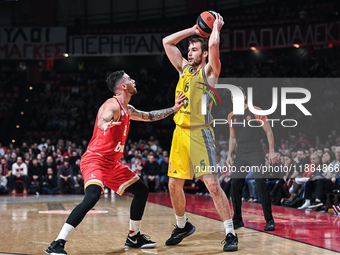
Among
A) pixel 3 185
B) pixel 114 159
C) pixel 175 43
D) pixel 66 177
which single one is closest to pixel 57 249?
pixel 114 159

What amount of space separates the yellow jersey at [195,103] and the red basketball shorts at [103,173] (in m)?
0.77

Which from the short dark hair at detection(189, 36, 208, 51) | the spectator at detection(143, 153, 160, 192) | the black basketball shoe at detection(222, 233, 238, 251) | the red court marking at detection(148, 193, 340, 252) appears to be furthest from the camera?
the spectator at detection(143, 153, 160, 192)

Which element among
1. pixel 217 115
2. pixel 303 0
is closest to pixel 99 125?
pixel 217 115

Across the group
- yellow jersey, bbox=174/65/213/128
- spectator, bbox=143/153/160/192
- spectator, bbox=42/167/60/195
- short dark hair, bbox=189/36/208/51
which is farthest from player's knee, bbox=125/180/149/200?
spectator, bbox=42/167/60/195

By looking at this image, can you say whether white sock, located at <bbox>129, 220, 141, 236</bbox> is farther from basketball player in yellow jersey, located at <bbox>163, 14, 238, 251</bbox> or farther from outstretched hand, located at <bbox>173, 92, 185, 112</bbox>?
outstretched hand, located at <bbox>173, 92, 185, 112</bbox>

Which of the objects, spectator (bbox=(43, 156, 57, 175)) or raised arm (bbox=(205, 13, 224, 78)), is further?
spectator (bbox=(43, 156, 57, 175))

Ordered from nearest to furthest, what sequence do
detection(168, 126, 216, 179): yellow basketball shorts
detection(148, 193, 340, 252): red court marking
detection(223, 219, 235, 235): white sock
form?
detection(223, 219, 235, 235): white sock, detection(168, 126, 216, 179): yellow basketball shorts, detection(148, 193, 340, 252): red court marking

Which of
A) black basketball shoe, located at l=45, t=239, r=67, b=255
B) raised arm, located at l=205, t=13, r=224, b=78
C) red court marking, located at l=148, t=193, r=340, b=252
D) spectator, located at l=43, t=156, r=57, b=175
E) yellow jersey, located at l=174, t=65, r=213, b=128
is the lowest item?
red court marking, located at l=148, t=193, r=340, b=252

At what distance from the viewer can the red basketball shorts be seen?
468 cm

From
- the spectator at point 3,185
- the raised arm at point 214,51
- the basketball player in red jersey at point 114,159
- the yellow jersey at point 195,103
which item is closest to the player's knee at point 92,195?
the basketball player in red jersey at point 114,159

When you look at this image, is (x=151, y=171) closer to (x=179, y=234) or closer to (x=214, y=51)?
(x=179, y=234)

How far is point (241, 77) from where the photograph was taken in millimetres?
21609

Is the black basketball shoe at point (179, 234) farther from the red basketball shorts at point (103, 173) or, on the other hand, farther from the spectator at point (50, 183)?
the spectator at point (50, 183)

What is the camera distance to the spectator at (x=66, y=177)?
1484 centimetres
